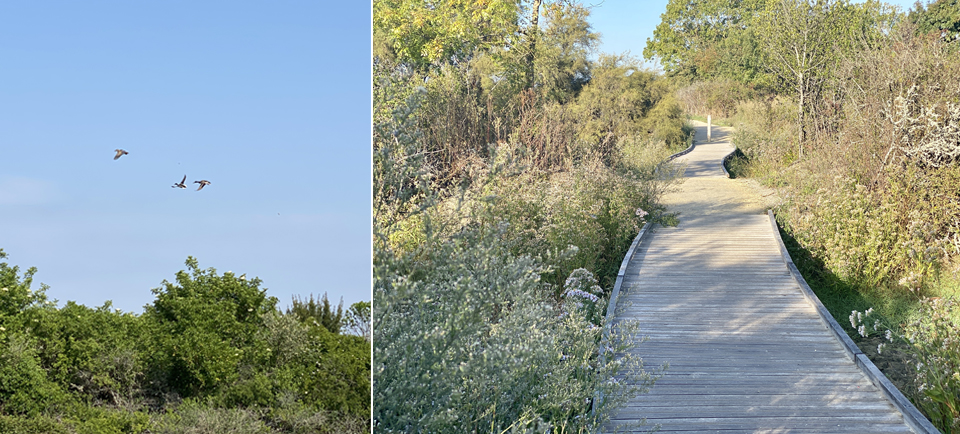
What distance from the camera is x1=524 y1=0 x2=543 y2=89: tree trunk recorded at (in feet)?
40.6

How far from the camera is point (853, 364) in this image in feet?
17.0

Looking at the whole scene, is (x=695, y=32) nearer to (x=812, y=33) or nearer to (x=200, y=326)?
(x=812, y=33)

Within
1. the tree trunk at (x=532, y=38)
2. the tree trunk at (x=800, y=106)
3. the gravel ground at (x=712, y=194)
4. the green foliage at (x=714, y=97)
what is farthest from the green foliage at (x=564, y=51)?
the green foliage at (x=714, y=97)

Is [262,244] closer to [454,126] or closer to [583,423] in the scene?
[583,423]

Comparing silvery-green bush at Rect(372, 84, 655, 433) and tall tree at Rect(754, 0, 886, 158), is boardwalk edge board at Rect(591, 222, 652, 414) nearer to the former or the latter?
silvery-green bush at Rect(372, 84, 655, 433)

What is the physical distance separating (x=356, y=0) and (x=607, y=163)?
950 centimetres

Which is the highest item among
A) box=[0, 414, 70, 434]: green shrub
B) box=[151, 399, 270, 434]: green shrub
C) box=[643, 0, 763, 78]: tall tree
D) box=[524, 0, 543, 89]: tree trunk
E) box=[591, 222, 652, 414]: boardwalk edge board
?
box=[643, 0, 763, 78]: tall tree

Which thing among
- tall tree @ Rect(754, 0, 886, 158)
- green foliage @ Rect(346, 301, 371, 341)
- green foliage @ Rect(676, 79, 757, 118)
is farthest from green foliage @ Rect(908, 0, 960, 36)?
green foliage @ Rect(346, 301, 371, 341)

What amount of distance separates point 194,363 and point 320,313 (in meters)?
1.80

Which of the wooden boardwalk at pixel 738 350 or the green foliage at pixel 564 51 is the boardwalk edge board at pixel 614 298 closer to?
the wooden boardwalk at pixel 738 350

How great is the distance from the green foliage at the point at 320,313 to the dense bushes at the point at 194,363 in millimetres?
38

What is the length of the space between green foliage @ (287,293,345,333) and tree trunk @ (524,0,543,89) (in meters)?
8.27

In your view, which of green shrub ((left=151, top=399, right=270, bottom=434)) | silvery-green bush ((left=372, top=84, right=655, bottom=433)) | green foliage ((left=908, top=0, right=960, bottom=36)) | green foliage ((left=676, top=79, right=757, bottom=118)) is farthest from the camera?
green foliage ((left=676, top=79, right=757, bottom=118))

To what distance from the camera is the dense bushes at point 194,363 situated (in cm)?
477
